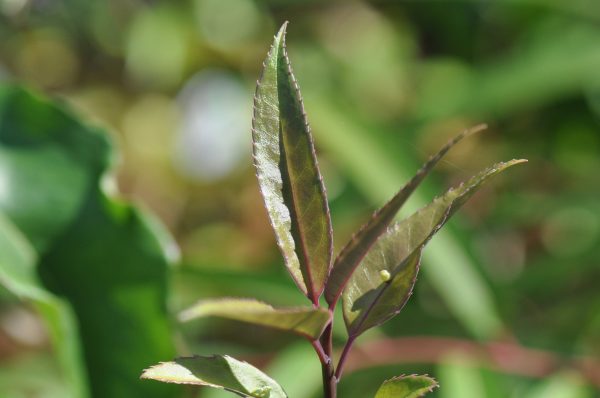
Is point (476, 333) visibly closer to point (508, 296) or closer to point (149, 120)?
point (508, 296)

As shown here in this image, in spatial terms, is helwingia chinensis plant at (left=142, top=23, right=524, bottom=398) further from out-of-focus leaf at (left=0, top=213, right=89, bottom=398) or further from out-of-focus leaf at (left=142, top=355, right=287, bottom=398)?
out-of-focus leaf at (left=0, top=213, right=89, bottom=398)

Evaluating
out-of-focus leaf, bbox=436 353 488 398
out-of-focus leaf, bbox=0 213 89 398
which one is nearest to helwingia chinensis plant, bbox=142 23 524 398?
out-of-focus leaf, bbox=0 213 89 398

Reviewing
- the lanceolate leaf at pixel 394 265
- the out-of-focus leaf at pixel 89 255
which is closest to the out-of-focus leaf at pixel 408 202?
the out-of-focus leaf at pixel 89 255

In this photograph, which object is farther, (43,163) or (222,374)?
(43,163)

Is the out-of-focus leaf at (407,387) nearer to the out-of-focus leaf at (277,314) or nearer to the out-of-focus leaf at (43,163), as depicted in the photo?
the out-of-focus leaf at (277,314)

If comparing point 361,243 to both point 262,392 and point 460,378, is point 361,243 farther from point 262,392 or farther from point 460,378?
point 460,378

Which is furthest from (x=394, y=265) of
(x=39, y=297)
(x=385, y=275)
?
(x=39, y=297)
